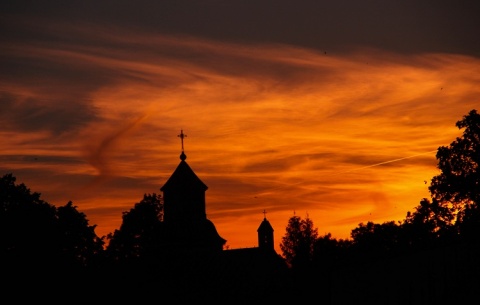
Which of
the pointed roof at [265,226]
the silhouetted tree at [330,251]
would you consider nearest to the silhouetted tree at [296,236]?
the silhouetted tree at [330,251]

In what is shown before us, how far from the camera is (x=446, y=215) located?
61.0 meters

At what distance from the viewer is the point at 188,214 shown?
254ft

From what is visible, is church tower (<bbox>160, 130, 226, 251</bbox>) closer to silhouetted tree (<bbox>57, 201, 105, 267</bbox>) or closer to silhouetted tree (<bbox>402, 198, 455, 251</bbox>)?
silhouetted tree (<bbox>57, 201, 105, 267</bbox>)

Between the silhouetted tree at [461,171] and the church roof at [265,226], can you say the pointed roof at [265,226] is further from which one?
the silhouetted tree at [461,171]

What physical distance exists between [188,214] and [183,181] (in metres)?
3.09

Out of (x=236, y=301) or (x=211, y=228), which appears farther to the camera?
(x=211, y=228)

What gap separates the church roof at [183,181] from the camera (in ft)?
257

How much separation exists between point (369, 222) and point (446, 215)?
60429mm

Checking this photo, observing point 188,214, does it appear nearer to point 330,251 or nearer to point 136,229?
point 136,229

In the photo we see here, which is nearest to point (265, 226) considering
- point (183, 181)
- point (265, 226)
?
point (265, 226)

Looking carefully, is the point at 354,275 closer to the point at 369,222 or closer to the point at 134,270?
the point at 134,270

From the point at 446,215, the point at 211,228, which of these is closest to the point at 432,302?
the point at 446,215

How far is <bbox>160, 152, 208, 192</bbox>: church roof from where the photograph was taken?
78312mm

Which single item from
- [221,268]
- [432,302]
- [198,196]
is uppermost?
[198,196]
